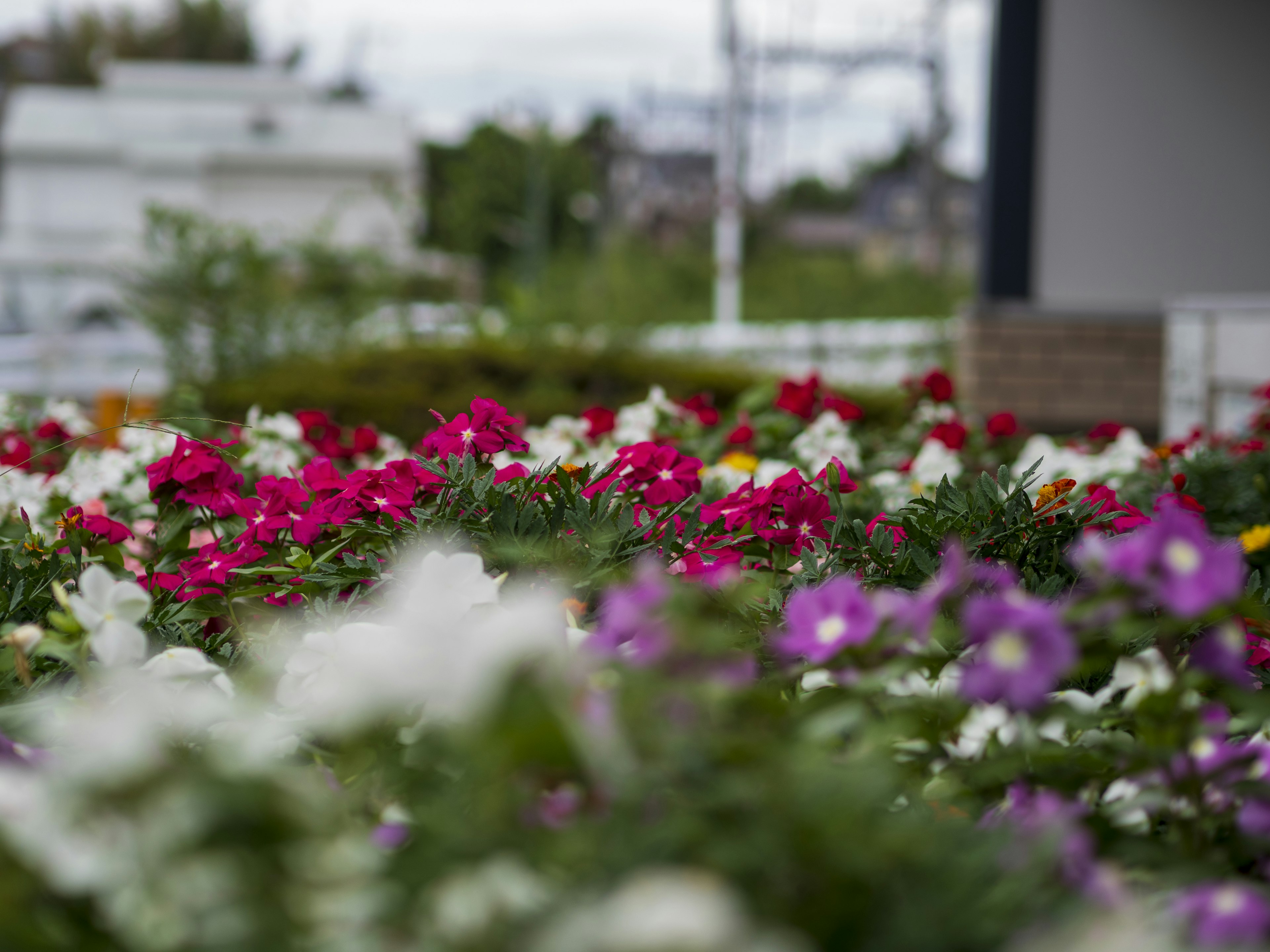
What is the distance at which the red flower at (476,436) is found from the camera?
1.24 meters

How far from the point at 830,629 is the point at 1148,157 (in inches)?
224

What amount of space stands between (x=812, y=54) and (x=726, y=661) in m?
17.1

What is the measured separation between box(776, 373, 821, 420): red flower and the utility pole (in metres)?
11.0

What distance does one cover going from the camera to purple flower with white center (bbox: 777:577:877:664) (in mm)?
686

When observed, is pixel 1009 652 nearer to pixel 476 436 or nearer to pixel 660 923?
pixel 660 923

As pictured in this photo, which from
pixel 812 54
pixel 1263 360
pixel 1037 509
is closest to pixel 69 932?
pixel 1037 509

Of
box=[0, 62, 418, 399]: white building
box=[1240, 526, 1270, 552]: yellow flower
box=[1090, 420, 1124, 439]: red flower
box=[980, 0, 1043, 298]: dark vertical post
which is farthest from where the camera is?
box=[0, 62, 418, 399]: white building

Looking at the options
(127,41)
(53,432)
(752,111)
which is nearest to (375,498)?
(53,432)

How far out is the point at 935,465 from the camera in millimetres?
1914

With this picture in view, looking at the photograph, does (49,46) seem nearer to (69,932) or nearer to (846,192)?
(846,192)

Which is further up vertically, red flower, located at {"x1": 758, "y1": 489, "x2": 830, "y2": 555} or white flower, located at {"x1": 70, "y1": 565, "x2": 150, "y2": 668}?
white flower, located at {"x1": 70, "y1": 565, "x2": 150, "y2": 668}

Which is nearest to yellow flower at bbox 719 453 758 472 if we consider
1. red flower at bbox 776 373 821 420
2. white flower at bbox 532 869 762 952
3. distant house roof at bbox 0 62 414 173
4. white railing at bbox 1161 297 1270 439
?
red flower at bbox 776 373 821 420

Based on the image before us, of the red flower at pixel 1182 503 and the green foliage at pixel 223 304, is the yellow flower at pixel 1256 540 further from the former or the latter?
the green foliage at pixel 223 304

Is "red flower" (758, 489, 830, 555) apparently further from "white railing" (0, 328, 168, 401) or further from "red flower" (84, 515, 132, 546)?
"white railing" (0, 328, 168, 401)
